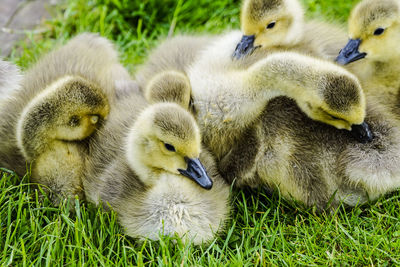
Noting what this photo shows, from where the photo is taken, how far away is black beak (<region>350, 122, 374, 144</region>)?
2.23 meters

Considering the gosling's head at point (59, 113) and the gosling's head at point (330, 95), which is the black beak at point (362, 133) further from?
the gosling's head at point (59, 113)

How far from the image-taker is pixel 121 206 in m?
2.24

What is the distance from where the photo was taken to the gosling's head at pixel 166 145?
2115mm

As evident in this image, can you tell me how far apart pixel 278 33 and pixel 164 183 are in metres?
0.93

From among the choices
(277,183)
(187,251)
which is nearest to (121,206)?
(187,251)

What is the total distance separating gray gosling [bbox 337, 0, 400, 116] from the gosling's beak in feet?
2.73

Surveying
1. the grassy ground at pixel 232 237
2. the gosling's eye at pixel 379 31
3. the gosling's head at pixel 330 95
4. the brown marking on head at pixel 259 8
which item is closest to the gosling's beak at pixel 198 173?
the grassy ground at pixel 232 237

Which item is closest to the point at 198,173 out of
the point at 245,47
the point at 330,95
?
the point at 330,95

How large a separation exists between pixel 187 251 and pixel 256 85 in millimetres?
752

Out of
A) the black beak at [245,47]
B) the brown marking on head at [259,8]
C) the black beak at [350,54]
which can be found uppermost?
the brown marking on head at [259,8]

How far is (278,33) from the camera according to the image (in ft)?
8.66

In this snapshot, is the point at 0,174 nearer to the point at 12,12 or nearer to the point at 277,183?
the point at 277,183

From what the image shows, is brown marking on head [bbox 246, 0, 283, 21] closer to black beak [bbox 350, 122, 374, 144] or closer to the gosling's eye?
the gosling's eye

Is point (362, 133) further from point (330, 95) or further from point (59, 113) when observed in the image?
point (59, 113)
